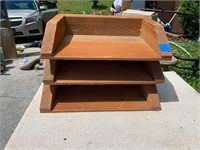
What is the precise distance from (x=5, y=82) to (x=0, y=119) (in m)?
1.12

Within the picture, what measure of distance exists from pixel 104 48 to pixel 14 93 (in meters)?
1.52

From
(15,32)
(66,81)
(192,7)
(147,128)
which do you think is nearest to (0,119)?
(66,81)

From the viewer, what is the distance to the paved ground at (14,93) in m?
1.92

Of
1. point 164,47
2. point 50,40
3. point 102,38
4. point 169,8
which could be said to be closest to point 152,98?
point 164,47

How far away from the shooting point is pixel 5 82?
3.03 m

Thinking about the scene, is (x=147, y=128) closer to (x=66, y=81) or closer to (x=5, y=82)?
(x=66, y=81)

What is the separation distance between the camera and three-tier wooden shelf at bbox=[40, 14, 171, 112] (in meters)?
1.34

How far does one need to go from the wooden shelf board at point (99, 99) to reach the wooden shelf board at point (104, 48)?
248mm

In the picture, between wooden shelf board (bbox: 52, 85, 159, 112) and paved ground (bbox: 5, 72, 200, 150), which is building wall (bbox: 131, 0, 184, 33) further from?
paved ground (bbox: 5, 72, 200, 150)

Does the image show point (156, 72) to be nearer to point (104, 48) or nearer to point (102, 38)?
point (104, 48)

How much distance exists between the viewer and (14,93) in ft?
8.58

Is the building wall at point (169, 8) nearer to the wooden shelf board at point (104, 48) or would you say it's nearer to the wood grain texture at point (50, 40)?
the wooden shelf board at point (104, 48)

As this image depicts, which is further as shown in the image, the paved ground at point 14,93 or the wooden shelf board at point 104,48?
the paved ground at point 14,93

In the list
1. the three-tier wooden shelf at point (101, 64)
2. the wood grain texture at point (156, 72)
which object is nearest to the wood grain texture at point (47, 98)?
the three-tier wooden shelf at point (101, 64)
